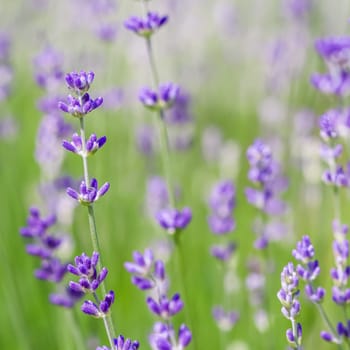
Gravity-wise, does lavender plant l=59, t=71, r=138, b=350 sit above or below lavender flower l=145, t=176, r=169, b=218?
above

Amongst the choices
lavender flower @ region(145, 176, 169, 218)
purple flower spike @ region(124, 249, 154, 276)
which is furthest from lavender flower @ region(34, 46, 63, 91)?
purple flower spike @ region(124, 249, 154, 276)

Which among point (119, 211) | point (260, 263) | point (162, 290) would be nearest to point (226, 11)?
point (119, 211)

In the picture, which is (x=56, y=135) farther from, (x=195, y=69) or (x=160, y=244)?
(x=195, y=69)

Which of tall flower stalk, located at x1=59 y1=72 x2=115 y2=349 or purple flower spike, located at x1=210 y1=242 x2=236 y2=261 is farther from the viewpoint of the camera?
purple flower spike, located at x1=210 y1=242 x2=236 y2=261

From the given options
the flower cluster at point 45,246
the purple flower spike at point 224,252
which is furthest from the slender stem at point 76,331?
the purple flower spike at point 224,252

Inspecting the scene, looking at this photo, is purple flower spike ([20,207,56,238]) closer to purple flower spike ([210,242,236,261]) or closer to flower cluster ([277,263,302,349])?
purple flower spike ([210,242,236,261])
